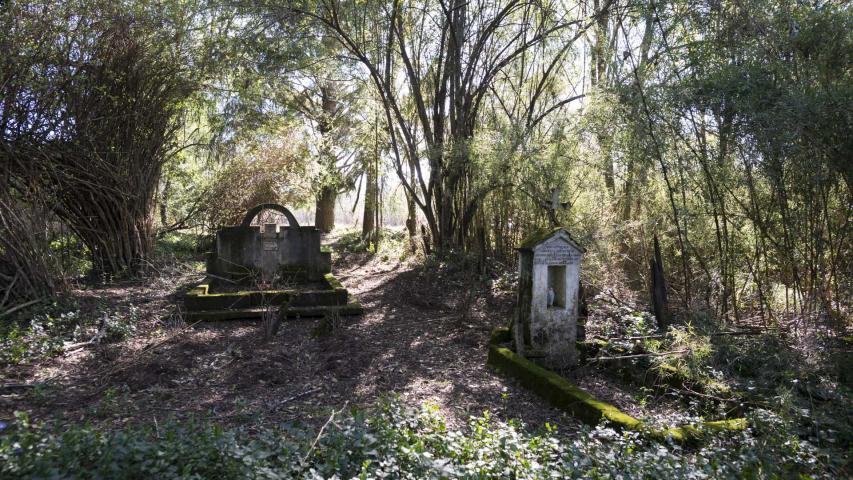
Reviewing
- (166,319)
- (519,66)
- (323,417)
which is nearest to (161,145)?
(166,319)

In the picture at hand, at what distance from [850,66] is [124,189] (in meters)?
10.6

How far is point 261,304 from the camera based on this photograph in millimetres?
8273

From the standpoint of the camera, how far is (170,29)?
9.26 metres

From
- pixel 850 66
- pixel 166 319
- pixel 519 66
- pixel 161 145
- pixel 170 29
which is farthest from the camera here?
pixel 519 66

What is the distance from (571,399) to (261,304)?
5.31m

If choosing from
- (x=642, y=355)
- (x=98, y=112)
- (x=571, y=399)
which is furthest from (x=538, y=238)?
(x=98, y=112)

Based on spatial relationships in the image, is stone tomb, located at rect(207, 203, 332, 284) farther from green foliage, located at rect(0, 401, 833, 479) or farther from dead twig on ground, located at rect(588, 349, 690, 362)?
green foliage, located at rect(0, 401, 833, 479)

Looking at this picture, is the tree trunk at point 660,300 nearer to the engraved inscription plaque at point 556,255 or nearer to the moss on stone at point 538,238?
the engraved inscription plaque at point 556,255

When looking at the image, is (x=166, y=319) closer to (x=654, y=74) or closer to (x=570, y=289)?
(x=570, y=289)

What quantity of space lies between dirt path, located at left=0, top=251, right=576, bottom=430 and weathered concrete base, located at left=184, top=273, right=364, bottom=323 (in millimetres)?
234

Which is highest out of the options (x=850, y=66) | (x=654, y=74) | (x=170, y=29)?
(x=170, y=29)

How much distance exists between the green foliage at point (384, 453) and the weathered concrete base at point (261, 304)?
165 inches

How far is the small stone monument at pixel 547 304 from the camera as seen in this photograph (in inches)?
226

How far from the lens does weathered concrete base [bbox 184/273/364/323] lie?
25.4 ft
